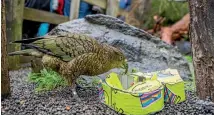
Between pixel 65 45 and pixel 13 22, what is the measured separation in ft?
6.22

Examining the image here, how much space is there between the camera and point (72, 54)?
313 cm

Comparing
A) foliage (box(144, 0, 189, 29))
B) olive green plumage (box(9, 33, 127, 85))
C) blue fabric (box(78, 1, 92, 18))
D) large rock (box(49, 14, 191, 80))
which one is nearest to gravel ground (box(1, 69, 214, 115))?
olive green plumage (box(9, 33, 127, 85))

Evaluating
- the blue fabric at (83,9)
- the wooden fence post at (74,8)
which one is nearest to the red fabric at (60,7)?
the wooden fence post at (74,8)

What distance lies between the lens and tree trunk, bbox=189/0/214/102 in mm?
3107

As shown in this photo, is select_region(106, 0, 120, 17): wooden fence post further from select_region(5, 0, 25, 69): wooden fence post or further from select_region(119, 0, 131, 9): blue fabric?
select_region(5, 0, 25, 69): wooden fence post

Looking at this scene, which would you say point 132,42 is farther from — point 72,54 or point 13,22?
point 72,54

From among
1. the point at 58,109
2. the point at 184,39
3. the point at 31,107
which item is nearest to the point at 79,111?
the point at 58,109

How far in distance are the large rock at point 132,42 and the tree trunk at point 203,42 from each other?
4.65 ft

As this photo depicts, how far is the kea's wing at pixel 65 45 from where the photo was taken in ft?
10.3

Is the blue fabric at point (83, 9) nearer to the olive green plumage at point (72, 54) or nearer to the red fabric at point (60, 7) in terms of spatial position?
the red fabric at point (60, 7)

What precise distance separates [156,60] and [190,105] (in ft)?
5.88

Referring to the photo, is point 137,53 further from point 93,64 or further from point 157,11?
point 157,11

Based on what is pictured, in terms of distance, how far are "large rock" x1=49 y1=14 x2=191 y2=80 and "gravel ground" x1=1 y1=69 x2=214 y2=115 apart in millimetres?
1349

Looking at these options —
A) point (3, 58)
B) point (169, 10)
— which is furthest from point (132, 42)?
point (169, 10)
